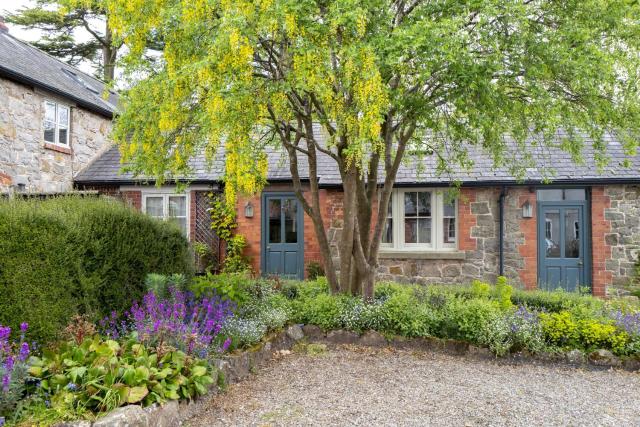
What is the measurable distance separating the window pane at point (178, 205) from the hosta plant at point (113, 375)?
803 cm

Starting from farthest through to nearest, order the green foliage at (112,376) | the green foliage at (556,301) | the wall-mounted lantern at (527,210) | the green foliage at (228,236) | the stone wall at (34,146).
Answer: the green foliage at (228,236) < the wall-mounted lantern at (527,210) < the stone wall at (34,146) < the green foliage at (556,301) < the green foliage at (112,376)

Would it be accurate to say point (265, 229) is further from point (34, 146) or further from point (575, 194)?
point (575, 194)

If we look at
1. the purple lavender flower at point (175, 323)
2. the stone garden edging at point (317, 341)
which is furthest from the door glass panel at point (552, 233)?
the purple lavender flower at point (175, 323)

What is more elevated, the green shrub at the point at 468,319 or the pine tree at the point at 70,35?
the pine tree at the point at 70,35

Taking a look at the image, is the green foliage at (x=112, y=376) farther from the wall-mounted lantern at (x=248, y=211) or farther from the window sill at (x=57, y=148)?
the window sill at (x=57, y=148)

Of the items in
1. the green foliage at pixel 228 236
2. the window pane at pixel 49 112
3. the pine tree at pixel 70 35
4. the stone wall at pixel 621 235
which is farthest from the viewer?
the pine tree at pixel 70 35

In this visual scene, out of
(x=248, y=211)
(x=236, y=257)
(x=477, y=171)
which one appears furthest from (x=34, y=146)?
(x=477, y=171)

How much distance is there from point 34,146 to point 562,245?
478 inches

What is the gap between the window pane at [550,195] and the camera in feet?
35.2

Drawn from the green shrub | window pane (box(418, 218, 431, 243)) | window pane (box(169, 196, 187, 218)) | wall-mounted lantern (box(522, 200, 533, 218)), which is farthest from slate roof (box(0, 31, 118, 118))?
wall-mounted lantern (box(522, 200, 533, 218))

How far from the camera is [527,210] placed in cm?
1046

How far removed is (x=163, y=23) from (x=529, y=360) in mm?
5780

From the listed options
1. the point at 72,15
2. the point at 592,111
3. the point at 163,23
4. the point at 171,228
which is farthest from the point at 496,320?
the point at 72,15

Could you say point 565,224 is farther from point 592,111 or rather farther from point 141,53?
point 141,53
